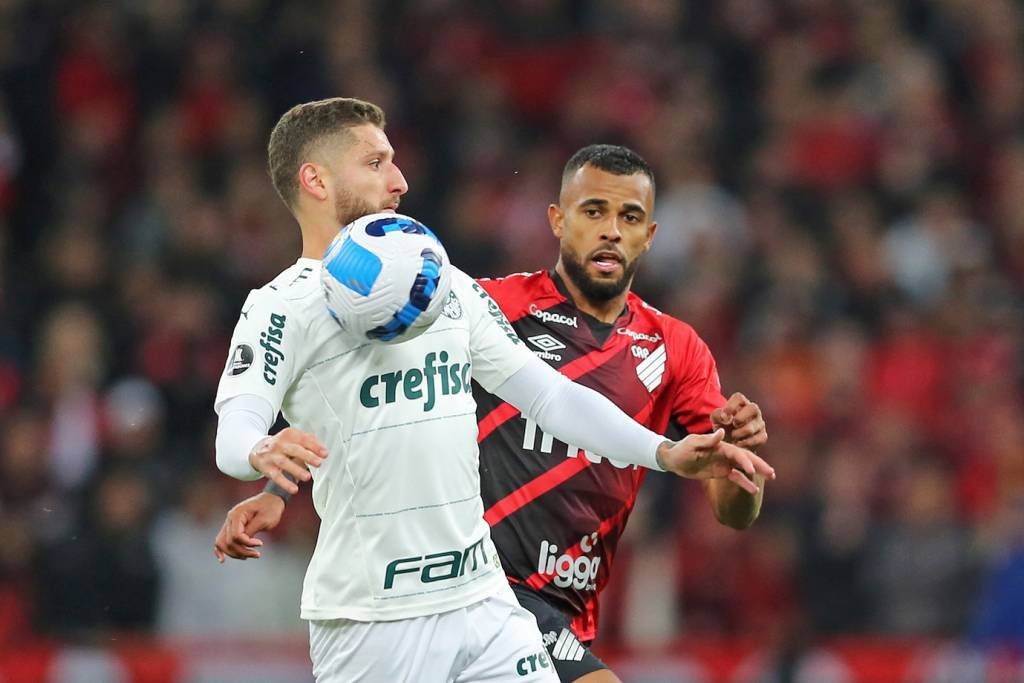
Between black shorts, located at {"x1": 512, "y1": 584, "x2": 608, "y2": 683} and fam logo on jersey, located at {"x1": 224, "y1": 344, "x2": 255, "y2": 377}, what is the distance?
59.3 inches

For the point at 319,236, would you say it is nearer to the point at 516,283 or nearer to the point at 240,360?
the point at 240,360

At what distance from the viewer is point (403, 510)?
4.49 metres

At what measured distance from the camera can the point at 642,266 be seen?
464 inches

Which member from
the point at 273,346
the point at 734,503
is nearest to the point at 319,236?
the point at 273,346

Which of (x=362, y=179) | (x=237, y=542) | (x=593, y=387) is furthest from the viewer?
(x=593, y=387)

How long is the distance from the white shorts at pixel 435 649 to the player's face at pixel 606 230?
1555mm

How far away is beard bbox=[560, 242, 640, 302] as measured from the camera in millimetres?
5891

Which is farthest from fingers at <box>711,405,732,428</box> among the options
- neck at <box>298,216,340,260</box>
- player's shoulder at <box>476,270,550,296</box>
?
player's shoulder at <box>476,270,550,296</box>

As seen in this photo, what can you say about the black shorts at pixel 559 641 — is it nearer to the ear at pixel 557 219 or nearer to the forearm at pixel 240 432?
the ear at pixel 557 219

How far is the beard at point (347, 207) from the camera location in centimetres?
480

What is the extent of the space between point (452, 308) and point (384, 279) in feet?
1.53

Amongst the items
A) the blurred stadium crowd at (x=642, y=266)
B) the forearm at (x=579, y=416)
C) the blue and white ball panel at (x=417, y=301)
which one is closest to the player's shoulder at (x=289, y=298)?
the blue and white ball panel at (x=417, y=301)

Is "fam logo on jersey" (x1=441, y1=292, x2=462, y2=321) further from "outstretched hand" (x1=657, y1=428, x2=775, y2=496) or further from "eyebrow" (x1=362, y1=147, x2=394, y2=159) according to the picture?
"outstretched hand" (x1=657, y1=428, x2=775, y2=496)

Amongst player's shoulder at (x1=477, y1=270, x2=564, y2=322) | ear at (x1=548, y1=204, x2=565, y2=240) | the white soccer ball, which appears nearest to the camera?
the white soccer ball
